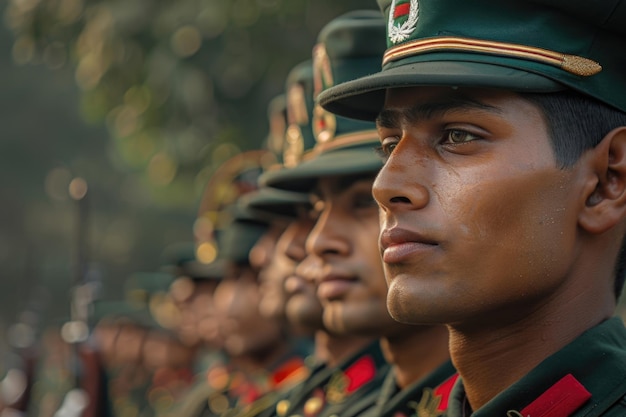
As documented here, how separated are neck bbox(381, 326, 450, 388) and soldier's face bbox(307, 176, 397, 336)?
73 millimetres

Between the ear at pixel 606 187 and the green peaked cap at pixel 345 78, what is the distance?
1721mm

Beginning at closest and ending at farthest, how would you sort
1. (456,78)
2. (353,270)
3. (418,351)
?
(456,78) → (418,351) → (353,270)

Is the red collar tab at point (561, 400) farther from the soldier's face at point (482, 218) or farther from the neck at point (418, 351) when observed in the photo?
the neck at point (418, 351)

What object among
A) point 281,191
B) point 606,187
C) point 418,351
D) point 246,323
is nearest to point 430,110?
point 606,187

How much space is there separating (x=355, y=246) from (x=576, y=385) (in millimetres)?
1762

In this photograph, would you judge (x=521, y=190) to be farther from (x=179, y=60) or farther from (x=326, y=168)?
(x=179, y=60)

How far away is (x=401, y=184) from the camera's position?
2.95 meters

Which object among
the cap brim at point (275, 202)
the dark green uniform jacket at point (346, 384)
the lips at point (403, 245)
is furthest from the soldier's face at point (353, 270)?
the lips at point (403, 245)

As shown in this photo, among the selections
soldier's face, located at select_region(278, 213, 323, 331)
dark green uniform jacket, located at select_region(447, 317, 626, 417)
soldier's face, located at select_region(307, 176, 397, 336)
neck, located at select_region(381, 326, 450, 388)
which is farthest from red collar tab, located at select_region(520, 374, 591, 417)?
soldier's face, located at select_region(278, 213, 323, 331)

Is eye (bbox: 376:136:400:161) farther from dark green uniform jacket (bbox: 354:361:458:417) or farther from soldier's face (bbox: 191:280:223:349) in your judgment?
soldier's face (bbox: 191:280:223:349)

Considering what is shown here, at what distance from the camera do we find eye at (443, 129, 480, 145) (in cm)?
294

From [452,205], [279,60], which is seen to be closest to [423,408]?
[452,205]

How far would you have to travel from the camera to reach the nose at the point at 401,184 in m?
2.93

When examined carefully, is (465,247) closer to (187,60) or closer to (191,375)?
(187,60)
